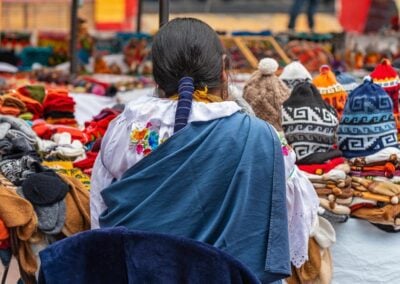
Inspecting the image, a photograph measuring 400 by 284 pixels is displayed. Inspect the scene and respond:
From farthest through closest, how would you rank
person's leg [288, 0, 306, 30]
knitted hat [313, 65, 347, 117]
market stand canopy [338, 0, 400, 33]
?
person's leg [288, 0, 306, 30]
market stand canopy [338, 0, 400, 33]
knitted hat [313, 65, 347, 117]

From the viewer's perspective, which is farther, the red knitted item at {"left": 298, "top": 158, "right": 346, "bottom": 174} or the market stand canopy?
the market stand canopy

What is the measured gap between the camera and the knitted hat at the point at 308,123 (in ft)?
10.2

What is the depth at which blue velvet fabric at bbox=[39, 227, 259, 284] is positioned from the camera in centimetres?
186

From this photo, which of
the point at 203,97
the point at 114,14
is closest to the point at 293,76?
the point at 203,97

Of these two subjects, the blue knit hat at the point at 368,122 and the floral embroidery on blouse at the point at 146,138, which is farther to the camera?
the blue knit hat at the point at 368,122

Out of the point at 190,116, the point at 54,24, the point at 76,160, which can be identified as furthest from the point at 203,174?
the point at 54,24

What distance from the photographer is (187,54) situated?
7.32 ft

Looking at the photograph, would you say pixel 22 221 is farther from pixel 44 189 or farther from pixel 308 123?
pixel 308 123

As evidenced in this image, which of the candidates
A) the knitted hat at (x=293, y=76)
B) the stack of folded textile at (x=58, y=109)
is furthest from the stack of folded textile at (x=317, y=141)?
the stack of folded textile at (x=58, y=109)

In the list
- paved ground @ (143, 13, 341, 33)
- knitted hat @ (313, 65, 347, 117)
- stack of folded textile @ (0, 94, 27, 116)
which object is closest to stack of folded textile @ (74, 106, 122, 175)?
stack of folded textile @ (0, 94, 27, 116)

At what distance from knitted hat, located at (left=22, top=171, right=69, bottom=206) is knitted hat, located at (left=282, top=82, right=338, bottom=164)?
0.87 m

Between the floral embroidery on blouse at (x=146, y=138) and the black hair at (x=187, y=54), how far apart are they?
11 centimetres

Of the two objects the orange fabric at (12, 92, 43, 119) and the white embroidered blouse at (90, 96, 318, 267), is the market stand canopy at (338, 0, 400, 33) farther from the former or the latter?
the white embroidered blouse at (90, 96, 318, 267)

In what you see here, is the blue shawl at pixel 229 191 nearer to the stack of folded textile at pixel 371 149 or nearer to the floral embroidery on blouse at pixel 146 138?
the floral embroidery on blouse at pixel 146 138
